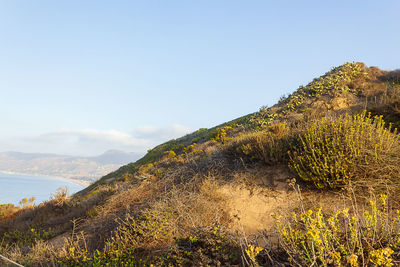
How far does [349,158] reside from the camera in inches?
188

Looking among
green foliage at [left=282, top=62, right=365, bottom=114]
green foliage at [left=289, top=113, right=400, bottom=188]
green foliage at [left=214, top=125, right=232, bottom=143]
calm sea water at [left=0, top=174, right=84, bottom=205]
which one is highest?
green foliage at [left=282, top=62, right=365, bottom=114]

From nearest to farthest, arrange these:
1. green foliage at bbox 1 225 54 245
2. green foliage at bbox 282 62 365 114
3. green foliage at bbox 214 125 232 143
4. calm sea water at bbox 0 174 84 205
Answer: green foliage at bbox 1 225 54 245 < calm sea water at bbox 0 174 84 205 < green foliage at bbox 214 125 232 143 < green foliage at bbox 282 62 365 114

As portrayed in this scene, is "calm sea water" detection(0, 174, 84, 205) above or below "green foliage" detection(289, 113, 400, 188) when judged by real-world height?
below

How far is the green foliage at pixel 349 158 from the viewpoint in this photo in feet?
15.3

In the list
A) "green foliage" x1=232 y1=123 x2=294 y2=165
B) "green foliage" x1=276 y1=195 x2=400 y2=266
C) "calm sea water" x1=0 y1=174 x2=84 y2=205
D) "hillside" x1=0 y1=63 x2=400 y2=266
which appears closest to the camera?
"green foliage" x1=276 y1=195 x2=400 y2=266

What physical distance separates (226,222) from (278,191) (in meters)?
1.45

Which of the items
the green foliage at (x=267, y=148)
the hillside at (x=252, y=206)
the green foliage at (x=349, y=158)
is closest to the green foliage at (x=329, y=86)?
the hillside at (x=252, y=206)

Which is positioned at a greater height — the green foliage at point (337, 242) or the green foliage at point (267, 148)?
the green foliage at point (267, 148)

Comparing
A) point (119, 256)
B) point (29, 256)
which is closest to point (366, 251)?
point (119, 256)

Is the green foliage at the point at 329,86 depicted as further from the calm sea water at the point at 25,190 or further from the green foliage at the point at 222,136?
the calm sea water at the point at 25,190

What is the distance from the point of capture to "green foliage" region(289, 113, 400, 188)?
4668 millimetres

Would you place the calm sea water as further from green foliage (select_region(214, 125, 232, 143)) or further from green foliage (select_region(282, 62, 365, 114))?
green foliage (select_region(282, 62, 365, 114))

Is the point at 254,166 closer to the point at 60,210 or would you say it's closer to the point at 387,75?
the point at 60,210

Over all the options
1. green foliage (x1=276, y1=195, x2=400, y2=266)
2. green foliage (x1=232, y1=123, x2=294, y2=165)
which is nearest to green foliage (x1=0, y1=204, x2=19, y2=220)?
green foliage (x1=232, y1=123, x2=294, y2=165)
